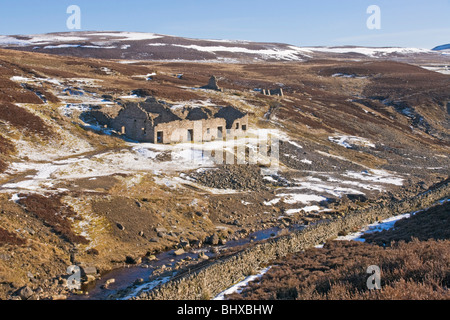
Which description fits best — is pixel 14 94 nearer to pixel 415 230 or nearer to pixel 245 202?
pixel 245 202

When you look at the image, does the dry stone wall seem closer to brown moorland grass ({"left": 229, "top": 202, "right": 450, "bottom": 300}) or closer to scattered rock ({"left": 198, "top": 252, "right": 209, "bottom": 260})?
brown moorland grass ({"left": 229, "top": 202, "right": 450, "bottom": 300})

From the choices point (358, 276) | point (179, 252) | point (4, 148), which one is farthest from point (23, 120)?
point (358, 276)

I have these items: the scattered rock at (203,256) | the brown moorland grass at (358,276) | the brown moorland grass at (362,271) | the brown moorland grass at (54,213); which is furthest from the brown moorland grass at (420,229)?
the brown moorland grass at (54,213)

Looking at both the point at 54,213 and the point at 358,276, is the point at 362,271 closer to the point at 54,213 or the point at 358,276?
the point at 358,276

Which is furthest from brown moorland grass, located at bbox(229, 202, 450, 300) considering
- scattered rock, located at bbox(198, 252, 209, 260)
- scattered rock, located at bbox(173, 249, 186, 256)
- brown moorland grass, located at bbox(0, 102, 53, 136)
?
brown moorland grass, located at bbox(0, 102, 53, 136)

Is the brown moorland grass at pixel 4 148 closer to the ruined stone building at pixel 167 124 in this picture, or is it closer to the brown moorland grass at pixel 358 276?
the ruined stone building at pixel 167 124
